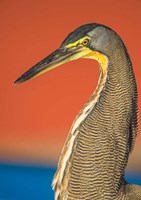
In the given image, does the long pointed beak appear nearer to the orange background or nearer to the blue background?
the orange background

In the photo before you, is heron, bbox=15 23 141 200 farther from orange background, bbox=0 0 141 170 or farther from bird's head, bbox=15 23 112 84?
orange background, bbox=0 0 141 170

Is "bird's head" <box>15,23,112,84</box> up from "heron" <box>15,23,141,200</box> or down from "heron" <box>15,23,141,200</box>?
up

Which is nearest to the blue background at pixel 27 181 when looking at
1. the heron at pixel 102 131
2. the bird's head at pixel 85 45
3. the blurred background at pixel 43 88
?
the blurred background at pixel 43 88

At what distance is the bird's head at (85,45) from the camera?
1.05m

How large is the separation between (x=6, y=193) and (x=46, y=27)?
0.72 m

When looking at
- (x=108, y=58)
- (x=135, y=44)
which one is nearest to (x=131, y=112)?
(x=108, y=58)

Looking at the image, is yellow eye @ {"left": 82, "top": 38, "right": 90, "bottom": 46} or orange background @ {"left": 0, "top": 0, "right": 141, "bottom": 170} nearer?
yellow eye @ {"left": 82, "top": 38, "right": 90, "bottom": 46}

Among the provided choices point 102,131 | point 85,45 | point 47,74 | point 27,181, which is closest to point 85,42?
point 85,45

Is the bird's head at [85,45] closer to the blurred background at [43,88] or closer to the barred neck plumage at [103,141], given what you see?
the barred neck plumage at [103,141]

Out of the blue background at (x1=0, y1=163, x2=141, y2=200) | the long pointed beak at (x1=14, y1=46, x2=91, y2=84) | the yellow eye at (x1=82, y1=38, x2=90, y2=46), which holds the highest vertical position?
the yellow eye at (x1=82, y1=38, x2=90, y2=46)

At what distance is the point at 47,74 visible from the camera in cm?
158

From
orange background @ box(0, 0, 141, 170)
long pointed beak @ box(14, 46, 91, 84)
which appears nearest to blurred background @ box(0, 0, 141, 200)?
orange background @ box(0, 0, 141, 170)

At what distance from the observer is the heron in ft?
3.32

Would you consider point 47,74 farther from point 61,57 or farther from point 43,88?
point 61,57
